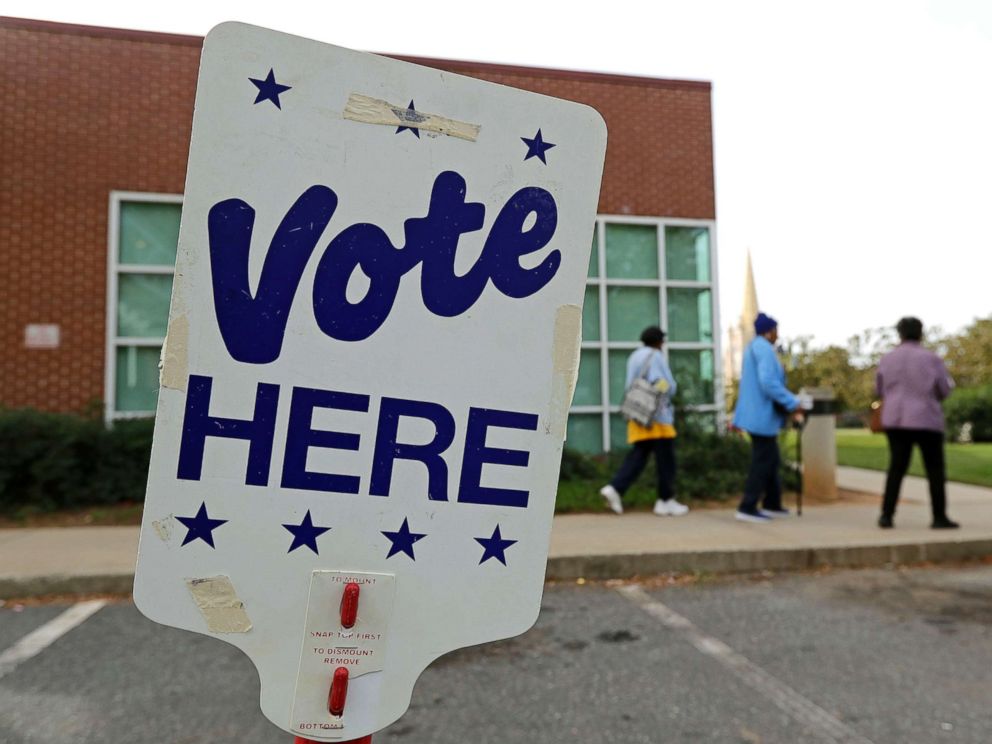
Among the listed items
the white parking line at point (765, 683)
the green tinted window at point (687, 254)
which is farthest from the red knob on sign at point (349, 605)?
the green tinted window at point (687, 254)

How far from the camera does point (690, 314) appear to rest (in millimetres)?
10328

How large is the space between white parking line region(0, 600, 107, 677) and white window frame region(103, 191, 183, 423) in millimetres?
4220

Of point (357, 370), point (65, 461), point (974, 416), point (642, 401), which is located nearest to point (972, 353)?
point (974, 416)

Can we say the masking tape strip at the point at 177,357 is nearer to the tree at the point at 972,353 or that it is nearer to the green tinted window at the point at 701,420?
the green tinted window at the point at 701,420

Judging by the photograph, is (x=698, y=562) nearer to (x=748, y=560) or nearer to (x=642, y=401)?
(x=748, y=560)

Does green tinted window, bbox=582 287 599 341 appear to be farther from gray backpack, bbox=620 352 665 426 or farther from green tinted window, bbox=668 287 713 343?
gray backpack, bbox=620 352 665 426

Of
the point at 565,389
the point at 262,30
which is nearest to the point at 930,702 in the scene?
the point at 565,389

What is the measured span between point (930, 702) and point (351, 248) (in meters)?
3.22

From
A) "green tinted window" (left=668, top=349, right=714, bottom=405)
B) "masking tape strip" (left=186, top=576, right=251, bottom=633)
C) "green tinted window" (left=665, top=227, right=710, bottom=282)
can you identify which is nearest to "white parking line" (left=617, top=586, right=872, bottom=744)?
"masking tape strip" (left=186, top=576, right=251, bottom=633)

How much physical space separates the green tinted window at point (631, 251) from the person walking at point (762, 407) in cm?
324

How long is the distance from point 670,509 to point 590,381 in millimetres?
2883

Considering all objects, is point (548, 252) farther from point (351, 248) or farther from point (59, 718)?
point (59, 718)

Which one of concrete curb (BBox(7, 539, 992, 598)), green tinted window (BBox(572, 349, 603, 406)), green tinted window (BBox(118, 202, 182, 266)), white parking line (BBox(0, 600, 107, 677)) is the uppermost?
green tinted window (BBox(118, 202, 182, 266))

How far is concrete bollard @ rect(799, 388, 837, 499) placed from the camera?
840 cm
